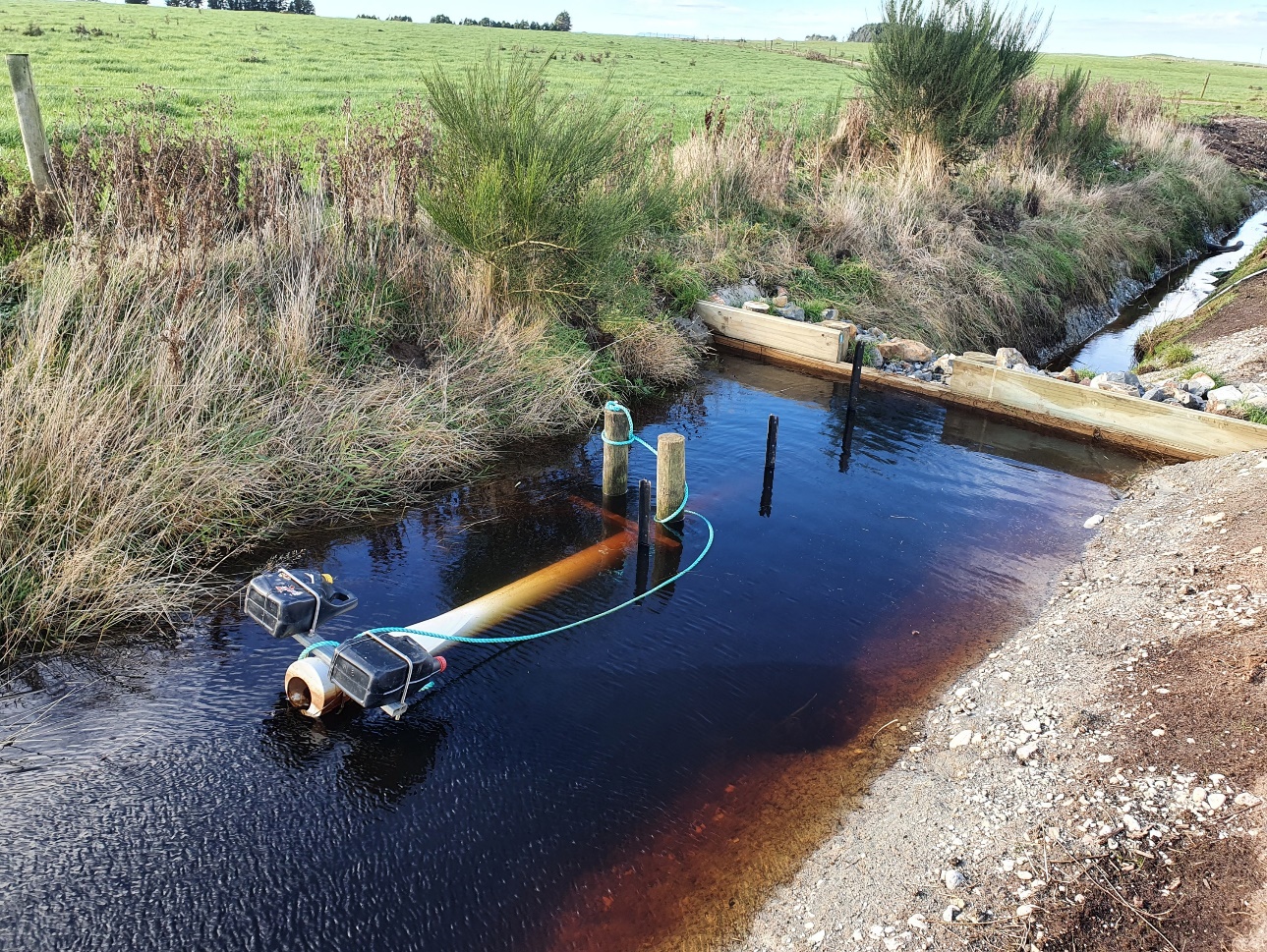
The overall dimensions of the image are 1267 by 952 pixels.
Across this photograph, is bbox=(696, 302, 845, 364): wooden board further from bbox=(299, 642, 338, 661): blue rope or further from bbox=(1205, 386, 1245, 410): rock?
bbox=(299, 642, 338, 661): blue rope

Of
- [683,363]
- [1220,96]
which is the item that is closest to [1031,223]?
[683,363]

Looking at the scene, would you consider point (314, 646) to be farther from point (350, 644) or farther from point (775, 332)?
point (775, 332)

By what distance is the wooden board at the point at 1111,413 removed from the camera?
7137 mm

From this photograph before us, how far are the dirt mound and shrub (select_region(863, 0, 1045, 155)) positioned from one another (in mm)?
14208

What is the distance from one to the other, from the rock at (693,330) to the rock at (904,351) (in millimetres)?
2024

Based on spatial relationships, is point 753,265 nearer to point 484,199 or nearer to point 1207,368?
point 484,199

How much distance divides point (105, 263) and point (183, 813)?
461cm

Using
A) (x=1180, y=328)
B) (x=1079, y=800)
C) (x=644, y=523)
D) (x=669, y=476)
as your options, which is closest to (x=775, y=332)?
(x=669, y=476)

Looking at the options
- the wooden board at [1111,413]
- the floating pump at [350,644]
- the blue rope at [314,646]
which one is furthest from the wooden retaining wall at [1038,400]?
the blue rope at [314,646]

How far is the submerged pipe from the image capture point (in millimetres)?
3990

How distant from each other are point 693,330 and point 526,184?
311 centimetres

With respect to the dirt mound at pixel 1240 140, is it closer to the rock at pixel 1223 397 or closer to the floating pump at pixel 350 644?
the rock at pixel 1223 397

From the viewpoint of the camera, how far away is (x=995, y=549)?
6.04 meters

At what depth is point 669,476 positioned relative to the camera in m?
5.88
